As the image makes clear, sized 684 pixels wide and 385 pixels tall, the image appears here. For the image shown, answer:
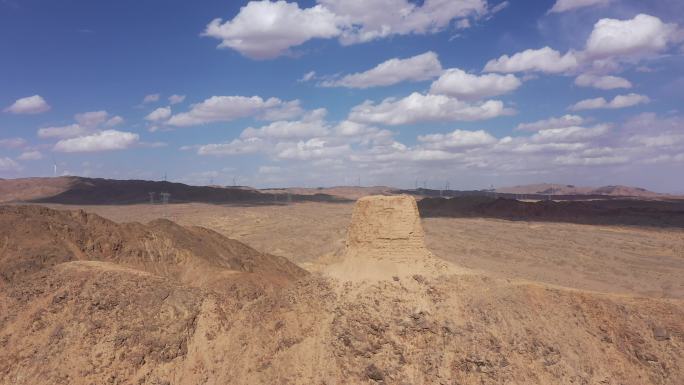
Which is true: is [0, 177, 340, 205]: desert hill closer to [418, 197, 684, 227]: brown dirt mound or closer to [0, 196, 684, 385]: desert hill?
[418, 197, 684, 227]: brown dirt mound

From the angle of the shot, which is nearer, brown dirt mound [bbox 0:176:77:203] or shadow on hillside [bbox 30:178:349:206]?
shadow on hillside [bbox 30:178:349:206]

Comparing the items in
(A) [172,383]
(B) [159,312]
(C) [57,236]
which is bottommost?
(A) [172,383]

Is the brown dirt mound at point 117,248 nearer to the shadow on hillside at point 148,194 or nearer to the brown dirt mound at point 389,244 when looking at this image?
the brown dirt mound at point 389,244

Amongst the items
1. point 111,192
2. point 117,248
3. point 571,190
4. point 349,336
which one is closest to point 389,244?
point 349,336

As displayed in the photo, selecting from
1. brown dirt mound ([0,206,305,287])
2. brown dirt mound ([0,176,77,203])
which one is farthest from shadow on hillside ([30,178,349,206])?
brown dirt mound ([0,206,305,287])

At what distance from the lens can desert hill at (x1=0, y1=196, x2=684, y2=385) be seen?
9938 millimetres

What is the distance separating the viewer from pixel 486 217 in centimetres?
5438

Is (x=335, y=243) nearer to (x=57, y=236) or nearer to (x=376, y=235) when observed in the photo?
(x=57, y=236)

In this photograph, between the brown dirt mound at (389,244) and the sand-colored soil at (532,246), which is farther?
the sand-colored soil at (532,246)

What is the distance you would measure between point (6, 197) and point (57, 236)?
87.7m

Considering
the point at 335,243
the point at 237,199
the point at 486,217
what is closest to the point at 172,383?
the point at 335,243

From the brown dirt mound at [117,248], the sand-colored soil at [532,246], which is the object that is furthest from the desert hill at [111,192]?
the brown dirt mound at [117,248]

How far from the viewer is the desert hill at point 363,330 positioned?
9.94m

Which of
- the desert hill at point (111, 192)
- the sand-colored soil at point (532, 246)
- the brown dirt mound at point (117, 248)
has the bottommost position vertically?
the sand-colored soil at point (532, 246)
